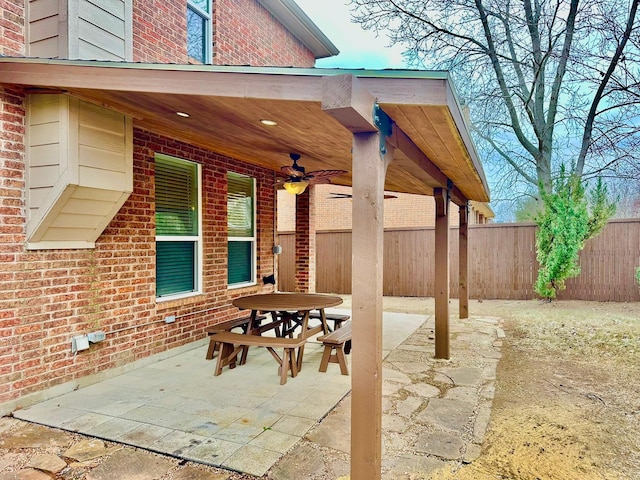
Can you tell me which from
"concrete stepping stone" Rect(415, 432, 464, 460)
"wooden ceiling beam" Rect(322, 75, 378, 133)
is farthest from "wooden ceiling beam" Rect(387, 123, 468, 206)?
"concrete stepping stone" Rect(415, 432, 464, 460)

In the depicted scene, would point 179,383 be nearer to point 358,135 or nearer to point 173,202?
point 173,202

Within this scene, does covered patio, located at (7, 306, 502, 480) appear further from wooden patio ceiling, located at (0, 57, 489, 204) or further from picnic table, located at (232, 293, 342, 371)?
wooden patio ceiling, located at (0, 57, 489, 204)

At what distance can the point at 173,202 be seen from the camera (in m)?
5.28

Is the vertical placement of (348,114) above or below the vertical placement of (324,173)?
below

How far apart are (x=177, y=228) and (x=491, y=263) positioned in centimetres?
818

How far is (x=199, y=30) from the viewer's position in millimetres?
6000

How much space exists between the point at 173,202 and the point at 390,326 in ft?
13.6

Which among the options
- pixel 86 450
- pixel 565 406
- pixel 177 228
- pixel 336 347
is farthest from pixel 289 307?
pixel 565 406

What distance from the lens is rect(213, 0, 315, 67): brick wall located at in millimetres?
6238

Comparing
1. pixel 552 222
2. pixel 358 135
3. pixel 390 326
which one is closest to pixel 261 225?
pixel 390 326

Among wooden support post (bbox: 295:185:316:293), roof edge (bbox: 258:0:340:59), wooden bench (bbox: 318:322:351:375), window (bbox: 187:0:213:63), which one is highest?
roof edge (bbox: 258:0:340:59)

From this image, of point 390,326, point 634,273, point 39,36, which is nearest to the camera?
point 39,36

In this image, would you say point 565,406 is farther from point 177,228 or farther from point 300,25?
point 300,25

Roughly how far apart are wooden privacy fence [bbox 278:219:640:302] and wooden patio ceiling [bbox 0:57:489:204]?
696 cm
